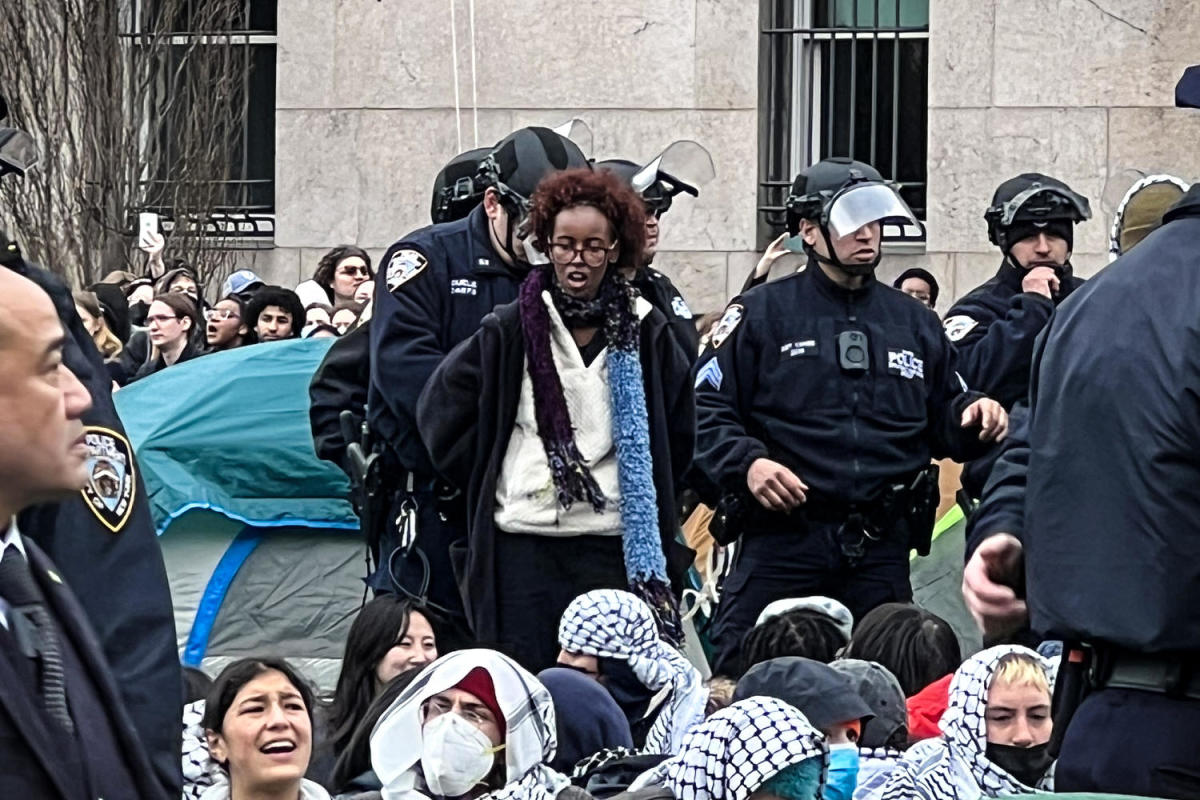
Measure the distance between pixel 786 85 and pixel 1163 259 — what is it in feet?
35.9

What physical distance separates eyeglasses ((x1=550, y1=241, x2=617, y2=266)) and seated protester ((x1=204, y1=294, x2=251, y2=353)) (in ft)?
17.7

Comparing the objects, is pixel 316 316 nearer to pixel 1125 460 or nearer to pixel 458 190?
pixel 458 190

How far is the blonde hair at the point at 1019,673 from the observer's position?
6.98 m

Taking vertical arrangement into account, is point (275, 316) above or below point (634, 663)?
above

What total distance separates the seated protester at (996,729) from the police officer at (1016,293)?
8.26 feet

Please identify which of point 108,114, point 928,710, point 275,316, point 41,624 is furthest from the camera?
point 108,114

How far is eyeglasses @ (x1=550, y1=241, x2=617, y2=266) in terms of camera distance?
8.04m

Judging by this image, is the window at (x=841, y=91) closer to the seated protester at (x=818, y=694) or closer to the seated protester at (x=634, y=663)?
the seated protester at (x=634, y=663)

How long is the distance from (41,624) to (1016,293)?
6791mm

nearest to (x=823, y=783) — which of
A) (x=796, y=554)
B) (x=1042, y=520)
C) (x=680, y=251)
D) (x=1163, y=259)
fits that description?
(x=1042, y=520)

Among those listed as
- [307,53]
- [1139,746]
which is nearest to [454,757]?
[1139,746]

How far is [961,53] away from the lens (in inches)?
603

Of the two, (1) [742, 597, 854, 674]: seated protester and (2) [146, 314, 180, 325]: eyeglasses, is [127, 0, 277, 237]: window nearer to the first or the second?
(2) [146, 314, 180, 325]: eyeglasses

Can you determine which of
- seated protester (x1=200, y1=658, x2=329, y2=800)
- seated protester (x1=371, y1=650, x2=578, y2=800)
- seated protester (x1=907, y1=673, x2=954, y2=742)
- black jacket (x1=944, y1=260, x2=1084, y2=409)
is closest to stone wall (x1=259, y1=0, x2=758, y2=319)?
black jacket (x1=944, y1=260, x2=1084, y2=409)
